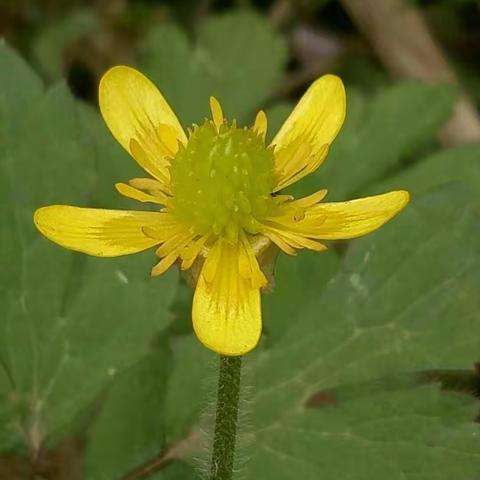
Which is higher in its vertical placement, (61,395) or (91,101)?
(91,101)

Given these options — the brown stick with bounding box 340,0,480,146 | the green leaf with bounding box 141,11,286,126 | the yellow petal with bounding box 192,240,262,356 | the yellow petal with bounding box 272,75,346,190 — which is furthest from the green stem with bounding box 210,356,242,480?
the brown stick with bounding box 340,0,480,146

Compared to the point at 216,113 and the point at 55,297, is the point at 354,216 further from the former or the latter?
the point at 55,297

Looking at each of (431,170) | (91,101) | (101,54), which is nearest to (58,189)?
(431,170)

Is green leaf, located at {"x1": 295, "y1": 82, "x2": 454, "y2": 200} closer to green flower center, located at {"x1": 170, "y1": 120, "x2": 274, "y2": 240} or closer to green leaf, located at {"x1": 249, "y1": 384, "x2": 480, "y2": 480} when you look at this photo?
green leaf, located at {"x1": 249, "y1": 384, "x2": 480, "y2": 480}

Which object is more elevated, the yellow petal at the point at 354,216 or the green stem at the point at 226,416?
the yellow petal at the point at 354,216

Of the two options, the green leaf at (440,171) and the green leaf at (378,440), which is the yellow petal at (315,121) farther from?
the green leaf at (440,171)

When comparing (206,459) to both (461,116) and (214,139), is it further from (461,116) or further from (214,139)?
(461,116)

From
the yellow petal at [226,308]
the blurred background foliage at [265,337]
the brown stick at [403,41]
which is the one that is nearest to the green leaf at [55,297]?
the blurred background foliage at [265,337]
